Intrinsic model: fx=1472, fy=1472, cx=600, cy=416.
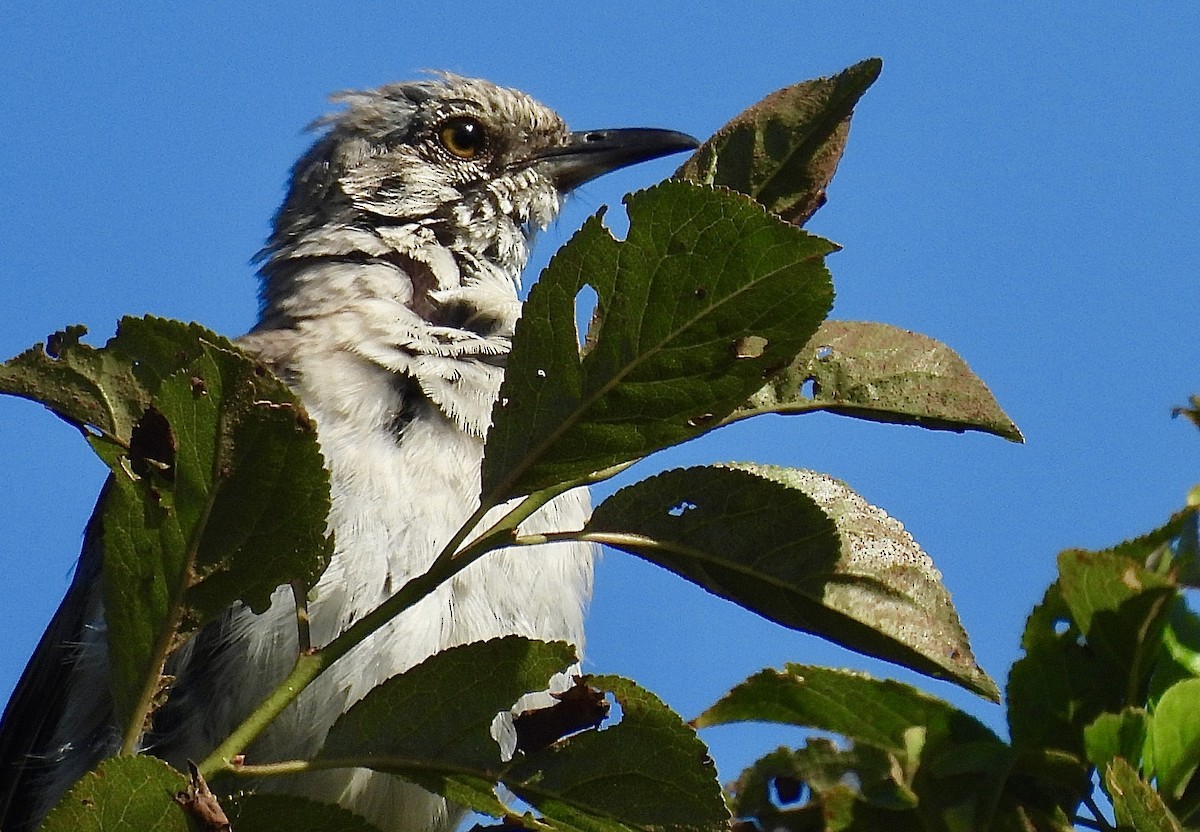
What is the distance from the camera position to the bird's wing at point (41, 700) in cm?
471

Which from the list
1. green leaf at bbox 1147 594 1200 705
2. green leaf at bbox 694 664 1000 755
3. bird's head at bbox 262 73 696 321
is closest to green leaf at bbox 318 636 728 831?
green leaf at bbox 694 664 1000 755

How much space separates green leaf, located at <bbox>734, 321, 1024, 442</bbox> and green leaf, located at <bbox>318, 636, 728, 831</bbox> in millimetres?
516

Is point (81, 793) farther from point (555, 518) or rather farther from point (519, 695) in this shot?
point (555, 518)

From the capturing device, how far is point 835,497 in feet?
7.70

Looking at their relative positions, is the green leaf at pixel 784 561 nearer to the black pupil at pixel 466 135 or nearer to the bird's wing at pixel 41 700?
the bird's wing at pixel 41 700

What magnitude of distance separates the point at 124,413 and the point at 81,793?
25.1 inches

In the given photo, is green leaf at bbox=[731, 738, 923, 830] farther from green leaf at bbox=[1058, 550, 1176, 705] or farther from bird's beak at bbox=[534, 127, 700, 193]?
bird's beak at bbox=[534, 127, 700, 193]

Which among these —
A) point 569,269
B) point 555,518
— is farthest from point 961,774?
point 555,518

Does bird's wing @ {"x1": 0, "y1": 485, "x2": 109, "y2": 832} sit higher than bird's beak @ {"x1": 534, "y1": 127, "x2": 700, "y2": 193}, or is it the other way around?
bird's beak @ {"x1": 534, "y1": 127, "x2": 700, "y2": 193}

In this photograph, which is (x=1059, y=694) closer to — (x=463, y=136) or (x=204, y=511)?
(x=204, y=511)

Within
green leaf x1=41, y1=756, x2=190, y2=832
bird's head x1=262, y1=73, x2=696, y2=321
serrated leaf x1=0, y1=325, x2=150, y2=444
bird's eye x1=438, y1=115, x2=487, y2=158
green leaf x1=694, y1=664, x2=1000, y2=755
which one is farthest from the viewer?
bird's eye x1=438, y1=115, x2=487, y2=158

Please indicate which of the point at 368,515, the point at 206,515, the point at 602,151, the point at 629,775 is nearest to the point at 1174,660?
the point at 629,775

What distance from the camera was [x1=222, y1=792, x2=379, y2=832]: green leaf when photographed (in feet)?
6.66

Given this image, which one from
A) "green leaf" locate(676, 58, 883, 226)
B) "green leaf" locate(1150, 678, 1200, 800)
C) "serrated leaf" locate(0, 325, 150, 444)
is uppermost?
"green leaf" locate(676, 58, 883, 226)
